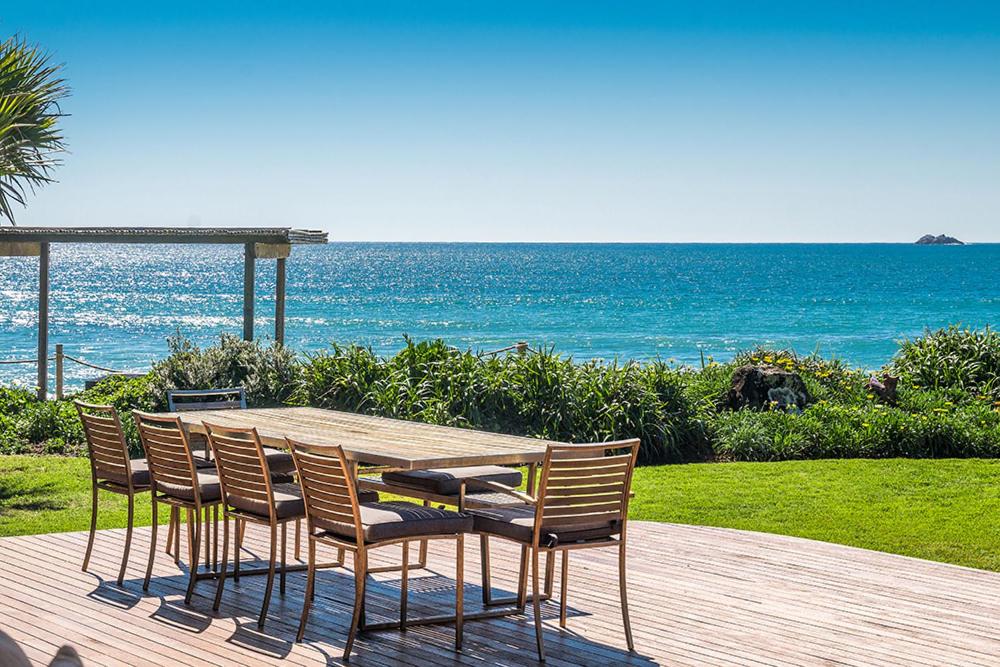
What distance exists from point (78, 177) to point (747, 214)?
137 feet

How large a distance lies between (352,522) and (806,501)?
480 cm

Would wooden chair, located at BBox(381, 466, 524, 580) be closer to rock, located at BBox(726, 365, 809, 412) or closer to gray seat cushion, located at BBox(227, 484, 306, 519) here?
gray seat cushion, located at BBox(227, 484, 306, 519)

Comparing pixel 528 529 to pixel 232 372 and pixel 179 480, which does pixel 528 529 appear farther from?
pixel 232 372

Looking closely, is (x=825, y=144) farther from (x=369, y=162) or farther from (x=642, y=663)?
(x=642, y=663)

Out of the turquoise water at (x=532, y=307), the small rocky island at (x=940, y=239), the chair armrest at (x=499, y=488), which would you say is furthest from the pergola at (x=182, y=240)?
the small rocky island at (x=940, y=239)

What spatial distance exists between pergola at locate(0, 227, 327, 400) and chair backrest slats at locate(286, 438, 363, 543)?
796cm

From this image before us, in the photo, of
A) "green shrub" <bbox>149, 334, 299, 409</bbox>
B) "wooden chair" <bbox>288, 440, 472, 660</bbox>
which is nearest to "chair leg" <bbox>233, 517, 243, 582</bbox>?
"wooden chair" <bbox>288, 440, 472, 660</bbox>

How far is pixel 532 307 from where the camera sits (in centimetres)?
5381

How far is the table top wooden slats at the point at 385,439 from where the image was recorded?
5.16 metres

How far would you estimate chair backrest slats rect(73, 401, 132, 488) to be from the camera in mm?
6082

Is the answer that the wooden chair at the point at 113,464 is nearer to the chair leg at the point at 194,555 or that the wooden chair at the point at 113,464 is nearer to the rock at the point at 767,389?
the chair leg at the point at 194,555

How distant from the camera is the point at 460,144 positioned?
150 feet

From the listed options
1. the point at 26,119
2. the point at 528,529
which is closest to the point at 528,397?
the point at 26,119

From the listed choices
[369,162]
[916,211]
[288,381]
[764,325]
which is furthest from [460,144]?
[288,381]
